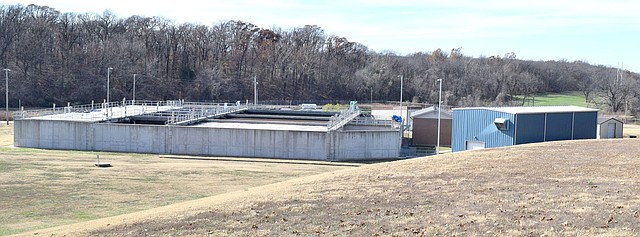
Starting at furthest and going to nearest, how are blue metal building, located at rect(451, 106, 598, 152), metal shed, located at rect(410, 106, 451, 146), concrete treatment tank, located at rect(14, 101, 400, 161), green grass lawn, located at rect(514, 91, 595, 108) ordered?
green grass lawn, located at rect(514, 91, 595, 108), metal shed, located at rect(410, 106, 451, 146), concrete treatment tank, located at rect(14, 101, 400, 161), blue metal building, located at rect(451, 106, 598, 152)

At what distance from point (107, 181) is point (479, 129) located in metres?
21.8

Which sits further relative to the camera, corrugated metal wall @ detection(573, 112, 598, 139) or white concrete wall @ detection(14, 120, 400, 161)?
white concrete wall @ detection(14, 120, 400, 161)

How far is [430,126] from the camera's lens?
59.2 m

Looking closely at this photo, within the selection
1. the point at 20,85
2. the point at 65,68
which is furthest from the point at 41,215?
the point at 65,68

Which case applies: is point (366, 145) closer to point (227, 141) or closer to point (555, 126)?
point (227, 141)

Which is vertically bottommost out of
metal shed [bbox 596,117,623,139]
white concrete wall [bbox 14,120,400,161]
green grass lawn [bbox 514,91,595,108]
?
white concrete wall [bbox 14,120,400,161]

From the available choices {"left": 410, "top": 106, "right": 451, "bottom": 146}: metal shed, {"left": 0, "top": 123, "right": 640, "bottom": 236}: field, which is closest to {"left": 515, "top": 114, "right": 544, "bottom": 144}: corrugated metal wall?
{"left": 0, "top": 123, "right": 640, "bottom": 236}: field

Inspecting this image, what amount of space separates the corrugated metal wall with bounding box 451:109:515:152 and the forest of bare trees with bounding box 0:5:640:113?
6364 centimetres

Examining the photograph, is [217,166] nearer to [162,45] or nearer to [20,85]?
[20,85]

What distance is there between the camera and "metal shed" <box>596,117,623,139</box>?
5497 cm

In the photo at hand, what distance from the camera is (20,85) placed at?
9662 cm

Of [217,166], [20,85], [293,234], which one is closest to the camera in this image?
[293,234]

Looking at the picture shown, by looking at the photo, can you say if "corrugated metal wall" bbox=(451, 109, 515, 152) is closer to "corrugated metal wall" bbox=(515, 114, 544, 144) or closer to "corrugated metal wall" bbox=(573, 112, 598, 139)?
"corrugated metal wall" bbox=(515, 114, 544, 144)

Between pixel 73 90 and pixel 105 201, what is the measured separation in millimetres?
77379
